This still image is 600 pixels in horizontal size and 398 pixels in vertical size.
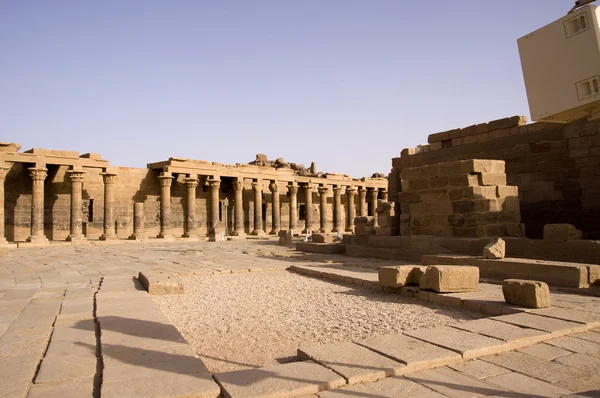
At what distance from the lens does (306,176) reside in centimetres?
3272

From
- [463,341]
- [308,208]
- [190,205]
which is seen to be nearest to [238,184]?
[190,205]

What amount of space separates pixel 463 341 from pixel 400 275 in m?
2.96

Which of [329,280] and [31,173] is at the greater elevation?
[31,173]

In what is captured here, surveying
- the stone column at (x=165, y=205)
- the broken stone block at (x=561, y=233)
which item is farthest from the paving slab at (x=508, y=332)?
the stone column at (x=165, y=205)

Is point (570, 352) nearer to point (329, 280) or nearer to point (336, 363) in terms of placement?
point (336, 363)

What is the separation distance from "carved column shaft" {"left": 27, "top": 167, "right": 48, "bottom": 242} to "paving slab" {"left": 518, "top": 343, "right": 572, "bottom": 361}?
70.3ft

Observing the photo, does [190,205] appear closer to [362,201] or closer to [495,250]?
[362,201]

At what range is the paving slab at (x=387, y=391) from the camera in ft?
9.02

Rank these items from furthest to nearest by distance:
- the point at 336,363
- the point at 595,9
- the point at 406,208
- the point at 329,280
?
the point at 406,208 → the point at 329,280 → the point at 336,363 → the point at 595,9

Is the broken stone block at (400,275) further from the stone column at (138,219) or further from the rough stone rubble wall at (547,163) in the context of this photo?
the stone column at (138,219)

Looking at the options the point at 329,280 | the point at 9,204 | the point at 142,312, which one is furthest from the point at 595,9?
the point at 9,204

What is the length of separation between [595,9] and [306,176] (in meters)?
29.8

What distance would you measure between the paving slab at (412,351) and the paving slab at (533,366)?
1.16 feet

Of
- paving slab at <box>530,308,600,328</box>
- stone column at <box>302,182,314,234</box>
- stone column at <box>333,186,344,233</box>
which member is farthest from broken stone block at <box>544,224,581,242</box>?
stone column at <box>333,186,344,233</box>
